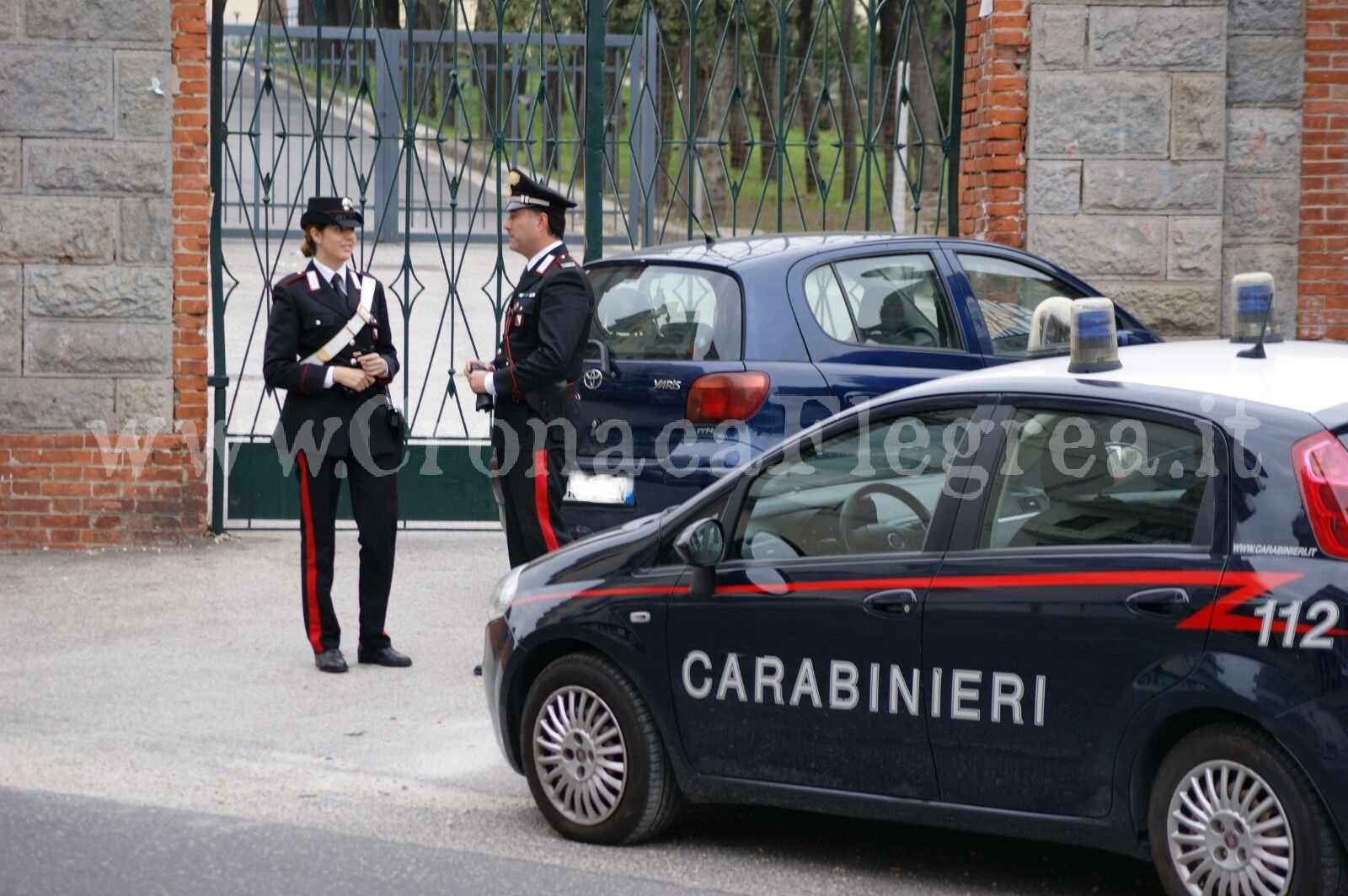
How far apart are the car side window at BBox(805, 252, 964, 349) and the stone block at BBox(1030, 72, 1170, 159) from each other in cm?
248

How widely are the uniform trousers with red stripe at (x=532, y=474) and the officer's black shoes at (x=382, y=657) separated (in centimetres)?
79

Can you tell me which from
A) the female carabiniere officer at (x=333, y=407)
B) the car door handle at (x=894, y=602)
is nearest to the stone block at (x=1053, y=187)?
the female carabiniere officer at (x=333, y=407)

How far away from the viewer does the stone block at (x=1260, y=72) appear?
10656 millimetres

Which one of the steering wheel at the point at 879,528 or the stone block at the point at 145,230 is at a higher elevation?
the stone block at the point at 145,230

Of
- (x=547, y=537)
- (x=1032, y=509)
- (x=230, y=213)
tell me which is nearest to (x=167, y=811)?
(x=547, y=537)

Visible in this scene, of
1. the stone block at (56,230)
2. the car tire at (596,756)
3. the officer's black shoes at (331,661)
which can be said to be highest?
the stone block at (56,230)

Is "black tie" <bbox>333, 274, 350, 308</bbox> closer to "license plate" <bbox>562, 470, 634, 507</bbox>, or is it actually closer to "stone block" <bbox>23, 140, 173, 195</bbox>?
"license plate" <bbox>562, 470, 634, 507</bbox>

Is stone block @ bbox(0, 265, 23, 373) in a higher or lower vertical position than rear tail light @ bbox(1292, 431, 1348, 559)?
higher

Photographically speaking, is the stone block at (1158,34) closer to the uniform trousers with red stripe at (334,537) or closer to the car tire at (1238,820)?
the uniform trousers with red stripe at (334,537)

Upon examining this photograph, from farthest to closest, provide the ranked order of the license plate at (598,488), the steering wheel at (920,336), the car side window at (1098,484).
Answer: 1. the steering wheel at (920,336)
2. the license plate at (598,488)
3. the car side window at (1098,484)

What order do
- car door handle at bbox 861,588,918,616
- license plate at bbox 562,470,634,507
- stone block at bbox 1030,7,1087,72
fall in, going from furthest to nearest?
A: stone block at bbox 1030,7,1087,72 → license plate at bbox 562,470,634,507 → car door handle at bbox 861,588,918,616

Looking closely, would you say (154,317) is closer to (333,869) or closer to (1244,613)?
(333,869)

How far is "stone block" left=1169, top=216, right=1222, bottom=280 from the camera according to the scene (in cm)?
1060

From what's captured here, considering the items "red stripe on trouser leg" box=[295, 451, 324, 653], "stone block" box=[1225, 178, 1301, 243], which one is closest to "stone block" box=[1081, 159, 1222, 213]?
"stone block" box=[1225, 178, 1301, 243]
